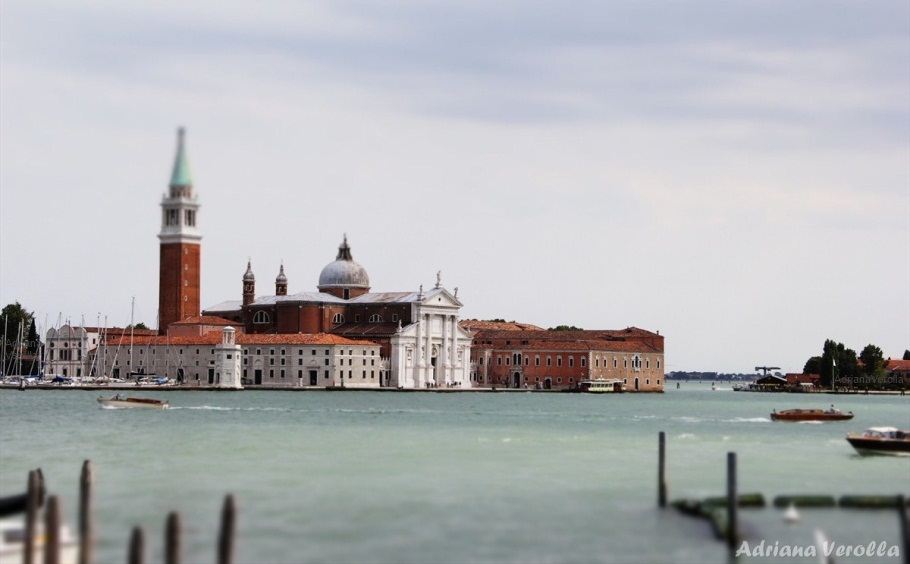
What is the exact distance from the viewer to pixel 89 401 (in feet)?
243

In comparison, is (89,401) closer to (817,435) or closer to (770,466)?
(817,435)

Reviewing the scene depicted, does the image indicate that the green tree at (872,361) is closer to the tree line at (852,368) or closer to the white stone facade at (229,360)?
the tree line at (852,368)

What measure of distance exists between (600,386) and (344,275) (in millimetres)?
19770

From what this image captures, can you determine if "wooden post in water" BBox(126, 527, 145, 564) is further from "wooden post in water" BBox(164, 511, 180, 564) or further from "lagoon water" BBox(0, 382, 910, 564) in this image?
"lagoon water" BBox(0, 382, 910, 564)

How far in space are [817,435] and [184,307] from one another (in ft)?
211

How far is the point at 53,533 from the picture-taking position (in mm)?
14953

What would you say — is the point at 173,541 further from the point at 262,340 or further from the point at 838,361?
the point at 838,361

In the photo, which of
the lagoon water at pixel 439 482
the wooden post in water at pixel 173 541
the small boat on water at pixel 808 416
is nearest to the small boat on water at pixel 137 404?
the lagoon water at pixel 439 482

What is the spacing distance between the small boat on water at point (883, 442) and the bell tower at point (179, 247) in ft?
231

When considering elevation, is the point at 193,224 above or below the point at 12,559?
above

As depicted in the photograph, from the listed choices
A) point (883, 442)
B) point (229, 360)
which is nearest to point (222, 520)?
point (883, 442)

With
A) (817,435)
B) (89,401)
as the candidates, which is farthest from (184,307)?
(817,435)

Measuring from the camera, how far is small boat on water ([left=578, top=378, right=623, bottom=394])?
107438mm

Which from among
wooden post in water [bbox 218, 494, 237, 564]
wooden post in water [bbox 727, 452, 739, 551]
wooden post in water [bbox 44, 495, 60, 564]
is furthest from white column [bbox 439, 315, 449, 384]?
wooden post in water [bbox 218, 494, 237, 564]
